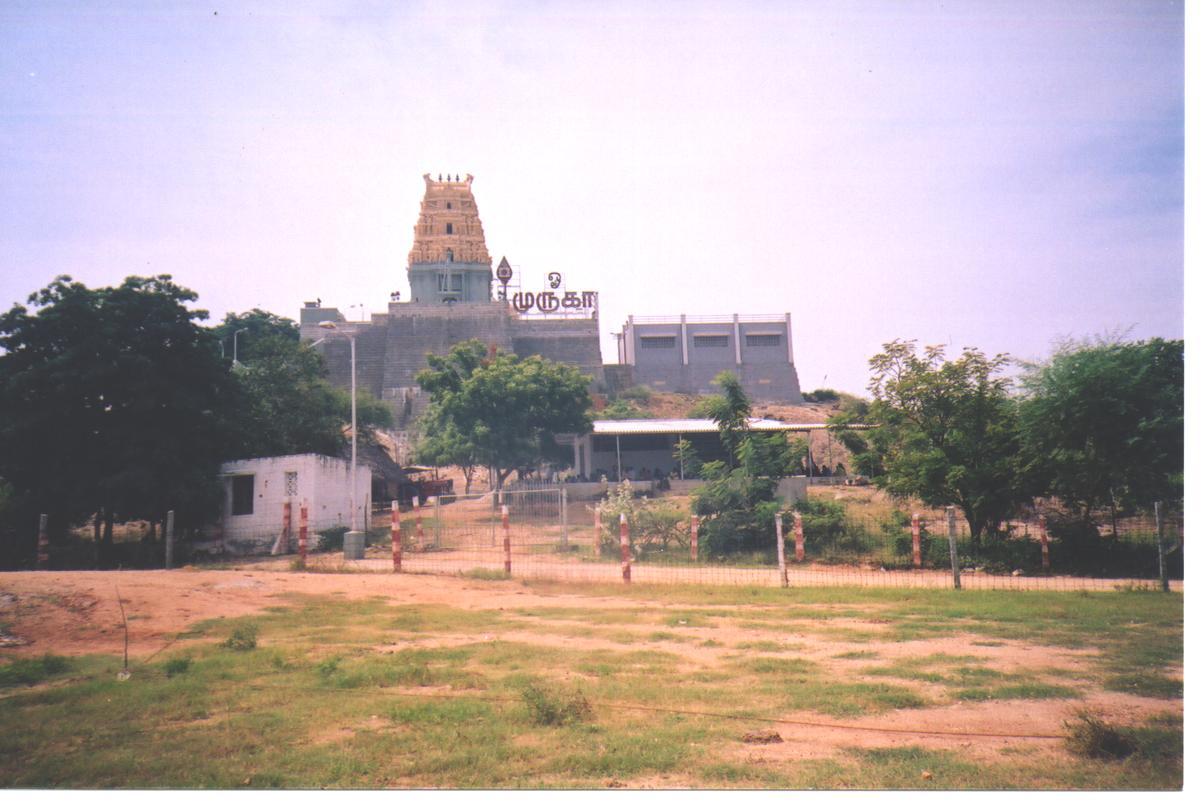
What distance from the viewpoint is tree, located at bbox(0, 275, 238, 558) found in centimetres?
1719

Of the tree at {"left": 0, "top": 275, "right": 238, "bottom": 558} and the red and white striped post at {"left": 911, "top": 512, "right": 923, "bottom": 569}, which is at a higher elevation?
the tree at {"left": 0, "top": 275, "right": 238, "bottom": 558}

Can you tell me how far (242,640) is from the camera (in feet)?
26.1

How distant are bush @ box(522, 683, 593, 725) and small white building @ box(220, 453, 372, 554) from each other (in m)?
15.2

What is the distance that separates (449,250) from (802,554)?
5101 cm

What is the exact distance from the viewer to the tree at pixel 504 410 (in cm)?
2950

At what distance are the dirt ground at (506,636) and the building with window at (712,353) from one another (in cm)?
4657

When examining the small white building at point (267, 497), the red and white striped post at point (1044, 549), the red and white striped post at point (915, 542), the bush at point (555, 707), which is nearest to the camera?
the bush at point (555, 707)

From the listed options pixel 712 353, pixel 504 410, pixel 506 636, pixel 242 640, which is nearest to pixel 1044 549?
pixel 506 636

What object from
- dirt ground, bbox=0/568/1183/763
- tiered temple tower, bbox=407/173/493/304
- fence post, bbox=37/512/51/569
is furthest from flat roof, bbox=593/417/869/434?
tiered temple tower, bbox=407/173/493/304

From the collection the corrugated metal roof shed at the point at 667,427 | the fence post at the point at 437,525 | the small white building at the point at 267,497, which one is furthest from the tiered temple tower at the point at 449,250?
the fence post at the point at 437,525

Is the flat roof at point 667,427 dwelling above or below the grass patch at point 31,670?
above

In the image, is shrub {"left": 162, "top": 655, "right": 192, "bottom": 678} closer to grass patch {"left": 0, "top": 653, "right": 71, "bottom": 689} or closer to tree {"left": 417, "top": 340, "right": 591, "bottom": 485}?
grass patch {"left": 0, "top": 653, "right": 71, "bottom": 689}

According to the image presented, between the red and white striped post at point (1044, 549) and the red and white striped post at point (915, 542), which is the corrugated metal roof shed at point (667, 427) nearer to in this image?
the red and white striped post at point (915, 542)

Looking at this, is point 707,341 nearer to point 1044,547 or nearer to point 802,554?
point 802,554
